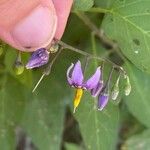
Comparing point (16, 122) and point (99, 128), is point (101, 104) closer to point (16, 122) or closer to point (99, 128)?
point (99, 128)

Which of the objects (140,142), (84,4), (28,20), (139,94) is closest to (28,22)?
(28,20)

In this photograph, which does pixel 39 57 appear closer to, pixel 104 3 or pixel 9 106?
pixel 104 3

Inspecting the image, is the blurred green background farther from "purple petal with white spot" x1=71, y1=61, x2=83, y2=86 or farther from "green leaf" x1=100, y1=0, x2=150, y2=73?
"purple petal with white spot" x1=71, y1=61, x2=83, y2=86

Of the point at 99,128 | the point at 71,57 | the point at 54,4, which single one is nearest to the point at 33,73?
the point at 71,57

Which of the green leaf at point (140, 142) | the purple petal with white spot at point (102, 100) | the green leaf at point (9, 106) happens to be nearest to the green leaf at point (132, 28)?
the purple petal with white spot at point (102, 100)

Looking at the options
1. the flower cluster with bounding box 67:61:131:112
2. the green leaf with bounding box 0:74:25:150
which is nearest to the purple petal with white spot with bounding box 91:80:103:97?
the flower cluster with bounding box 67:61:131:112

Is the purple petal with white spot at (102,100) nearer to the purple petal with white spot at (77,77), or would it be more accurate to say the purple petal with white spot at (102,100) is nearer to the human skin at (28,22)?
the purple petal with white spot at (77,77)
